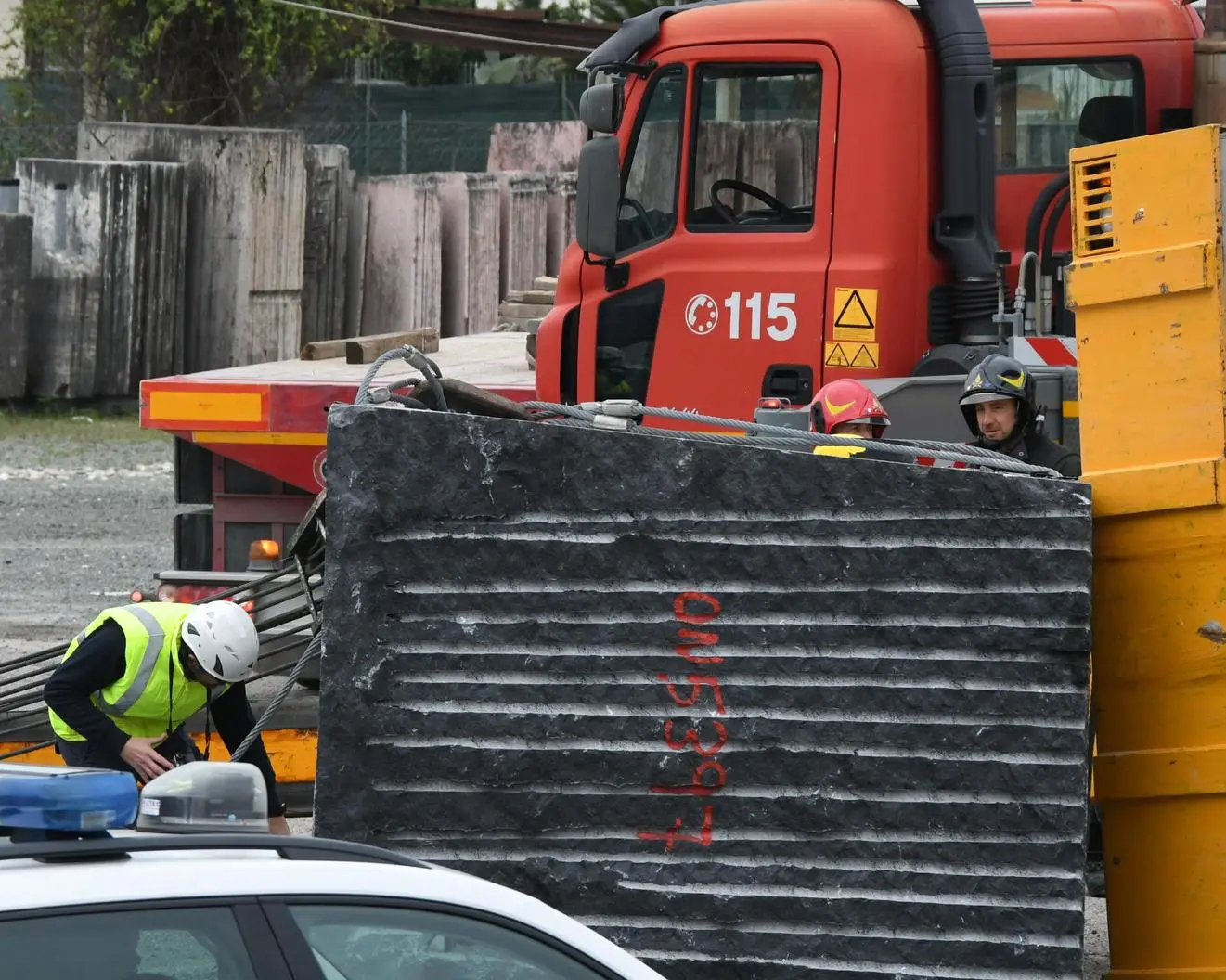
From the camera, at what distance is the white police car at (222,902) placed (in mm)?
2338

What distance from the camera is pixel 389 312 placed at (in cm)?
1611

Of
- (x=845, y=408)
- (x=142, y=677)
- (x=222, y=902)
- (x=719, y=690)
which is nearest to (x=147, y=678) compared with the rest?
(x=142, y=677)

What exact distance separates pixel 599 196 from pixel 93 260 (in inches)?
384

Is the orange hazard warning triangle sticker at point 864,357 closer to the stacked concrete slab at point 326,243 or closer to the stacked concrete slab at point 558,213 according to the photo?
the stacked concrete slab at point 558,213

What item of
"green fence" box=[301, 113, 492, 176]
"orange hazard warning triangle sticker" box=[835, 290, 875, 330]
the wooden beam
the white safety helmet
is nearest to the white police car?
the white safety helmet

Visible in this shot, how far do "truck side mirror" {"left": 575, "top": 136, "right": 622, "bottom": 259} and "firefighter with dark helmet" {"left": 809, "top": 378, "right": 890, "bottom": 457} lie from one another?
137 cm

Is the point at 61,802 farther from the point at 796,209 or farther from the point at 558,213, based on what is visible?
the point at 558,213

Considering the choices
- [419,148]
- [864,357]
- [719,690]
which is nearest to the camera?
[719,690]

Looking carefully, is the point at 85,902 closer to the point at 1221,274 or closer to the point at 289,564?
the point at 1221,274

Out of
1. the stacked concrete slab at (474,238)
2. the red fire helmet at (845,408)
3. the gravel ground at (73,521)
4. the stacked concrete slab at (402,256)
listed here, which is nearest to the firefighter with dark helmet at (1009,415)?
the red fire helmet at (845,408)

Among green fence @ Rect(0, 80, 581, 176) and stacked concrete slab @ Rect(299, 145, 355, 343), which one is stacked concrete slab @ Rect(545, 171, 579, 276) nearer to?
stacked concrete slab @ Rect(299, 145, 355, 343)

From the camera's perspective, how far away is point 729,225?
679 cm

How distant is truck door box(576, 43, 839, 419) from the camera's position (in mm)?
6672

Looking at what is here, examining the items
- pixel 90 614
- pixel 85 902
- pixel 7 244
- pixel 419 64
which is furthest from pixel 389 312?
pixel 419 64
